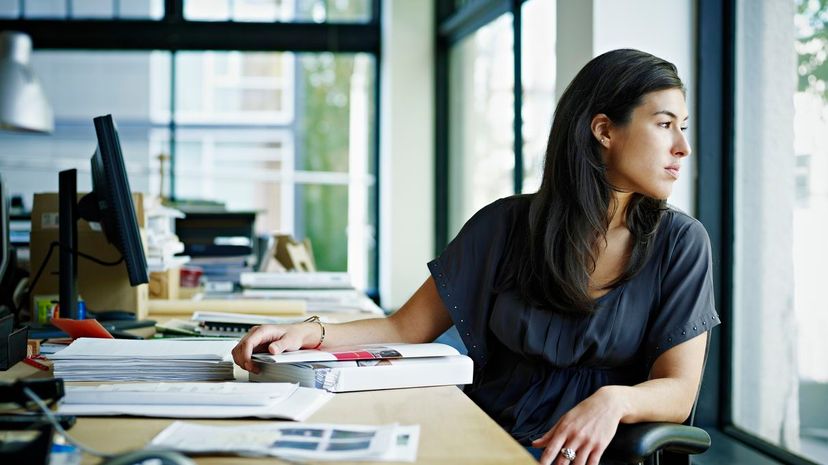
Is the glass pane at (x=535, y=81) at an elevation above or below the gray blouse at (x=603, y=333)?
above

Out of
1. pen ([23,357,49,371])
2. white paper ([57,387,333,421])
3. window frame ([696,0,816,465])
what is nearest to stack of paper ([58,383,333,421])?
white paper ([57,387,333,421])

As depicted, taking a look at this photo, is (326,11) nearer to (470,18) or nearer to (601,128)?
(470,18)

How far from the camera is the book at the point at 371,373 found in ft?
4.90

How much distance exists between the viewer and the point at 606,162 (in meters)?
1.86

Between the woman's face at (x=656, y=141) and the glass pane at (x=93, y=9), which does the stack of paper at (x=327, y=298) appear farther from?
the glass pane at (x=93, y=9)

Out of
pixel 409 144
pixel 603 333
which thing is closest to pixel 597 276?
pixel 603 333

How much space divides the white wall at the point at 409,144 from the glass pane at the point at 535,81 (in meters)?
1.50

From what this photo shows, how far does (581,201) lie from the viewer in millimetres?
1826

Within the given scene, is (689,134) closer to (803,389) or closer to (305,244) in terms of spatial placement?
(803,389)

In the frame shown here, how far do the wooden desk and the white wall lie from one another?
4094 millimetres

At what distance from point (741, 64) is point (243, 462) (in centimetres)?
218

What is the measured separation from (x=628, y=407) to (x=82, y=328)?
1070mm

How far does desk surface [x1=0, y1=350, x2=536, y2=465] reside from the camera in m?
1.13

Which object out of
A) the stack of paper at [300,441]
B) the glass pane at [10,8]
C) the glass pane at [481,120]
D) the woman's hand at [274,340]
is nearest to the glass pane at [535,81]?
the glass pane at [481,120]
